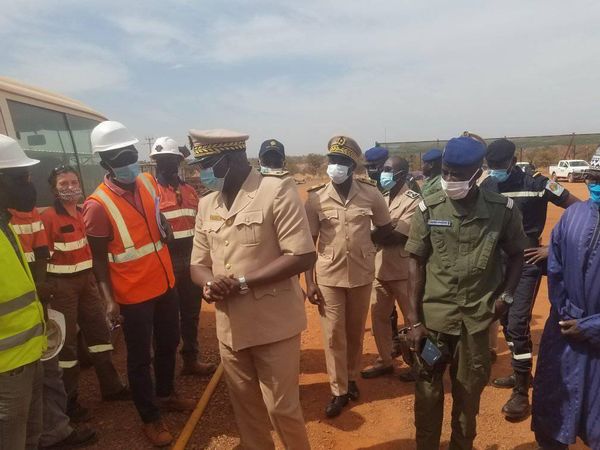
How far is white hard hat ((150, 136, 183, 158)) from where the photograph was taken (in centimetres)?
414

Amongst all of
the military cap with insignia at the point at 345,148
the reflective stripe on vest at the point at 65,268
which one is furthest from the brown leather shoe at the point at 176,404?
the military cap with insignia at the point at 345,148

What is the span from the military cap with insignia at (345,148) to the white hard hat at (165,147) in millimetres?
1544

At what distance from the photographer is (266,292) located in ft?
7.47

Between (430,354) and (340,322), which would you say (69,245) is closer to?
(340,322)

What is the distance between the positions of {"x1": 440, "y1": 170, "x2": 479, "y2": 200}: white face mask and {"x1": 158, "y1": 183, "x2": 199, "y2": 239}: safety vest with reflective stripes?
99.9 inches

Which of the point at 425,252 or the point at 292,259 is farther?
the point at 425,252

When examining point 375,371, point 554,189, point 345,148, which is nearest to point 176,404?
point 375,371

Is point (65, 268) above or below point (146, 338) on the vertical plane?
above

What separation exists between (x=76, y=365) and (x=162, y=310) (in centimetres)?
98

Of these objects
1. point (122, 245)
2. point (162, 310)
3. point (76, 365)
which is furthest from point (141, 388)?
point (122, 245)

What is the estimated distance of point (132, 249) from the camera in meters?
3.01

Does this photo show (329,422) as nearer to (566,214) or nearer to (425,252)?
(425,252)

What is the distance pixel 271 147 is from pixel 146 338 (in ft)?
9.44

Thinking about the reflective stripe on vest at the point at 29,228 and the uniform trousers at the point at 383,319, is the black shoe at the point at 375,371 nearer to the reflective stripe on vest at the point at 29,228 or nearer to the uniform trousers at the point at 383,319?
the uniform trousers at the point at 383,319
